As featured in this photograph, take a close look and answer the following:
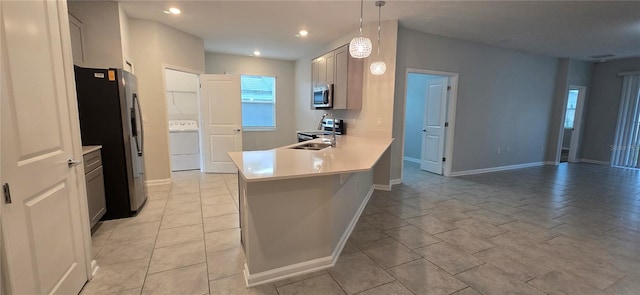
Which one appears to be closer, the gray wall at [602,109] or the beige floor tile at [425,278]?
the beige floor tile at [425,278]

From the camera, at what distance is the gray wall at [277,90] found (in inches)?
258

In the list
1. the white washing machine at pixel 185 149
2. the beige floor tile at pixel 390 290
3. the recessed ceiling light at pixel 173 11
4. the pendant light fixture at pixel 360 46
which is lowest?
the beige floor tile at pixel 390 290

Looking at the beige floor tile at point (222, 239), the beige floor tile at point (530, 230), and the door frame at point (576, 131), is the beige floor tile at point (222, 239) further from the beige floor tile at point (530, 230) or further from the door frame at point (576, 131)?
the door frame at point (576, 131)

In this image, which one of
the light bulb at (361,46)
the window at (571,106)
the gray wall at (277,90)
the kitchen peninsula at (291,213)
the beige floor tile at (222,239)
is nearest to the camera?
the kitchen peninsula at (291,213)

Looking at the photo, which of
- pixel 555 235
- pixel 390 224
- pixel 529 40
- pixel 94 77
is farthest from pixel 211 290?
pixel 529 40

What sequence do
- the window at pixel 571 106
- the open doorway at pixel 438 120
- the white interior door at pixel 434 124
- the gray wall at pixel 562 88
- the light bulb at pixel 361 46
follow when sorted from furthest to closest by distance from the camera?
the window at pixel 571 106 < the gray wall at pixel 562 88 < the white interior door at pixel 434 124 < the open doorway at pixel 438 120 < the light bulb at pixel 361 46

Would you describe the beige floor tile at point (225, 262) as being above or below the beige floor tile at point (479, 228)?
below

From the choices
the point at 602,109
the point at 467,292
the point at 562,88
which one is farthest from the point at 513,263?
the point at 602,109

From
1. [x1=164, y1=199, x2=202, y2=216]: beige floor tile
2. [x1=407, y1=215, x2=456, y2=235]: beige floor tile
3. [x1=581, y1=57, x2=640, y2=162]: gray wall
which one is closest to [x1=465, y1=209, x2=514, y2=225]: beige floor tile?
[x1=407, y1=215, x2=456, y2=235]: beige floor tile

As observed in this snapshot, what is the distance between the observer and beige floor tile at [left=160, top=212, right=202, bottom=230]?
2926 millimetres

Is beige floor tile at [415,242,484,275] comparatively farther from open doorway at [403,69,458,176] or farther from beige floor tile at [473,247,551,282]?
open doorway at [403,69,458,176]

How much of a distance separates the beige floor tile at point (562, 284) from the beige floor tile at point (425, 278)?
0.57 meters

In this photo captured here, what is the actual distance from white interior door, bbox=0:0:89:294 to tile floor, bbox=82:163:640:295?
460 millimetres

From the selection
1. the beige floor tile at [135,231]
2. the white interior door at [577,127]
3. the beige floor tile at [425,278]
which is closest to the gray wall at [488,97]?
the white interior door at [577,127]
